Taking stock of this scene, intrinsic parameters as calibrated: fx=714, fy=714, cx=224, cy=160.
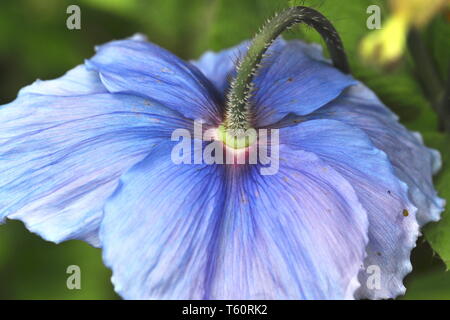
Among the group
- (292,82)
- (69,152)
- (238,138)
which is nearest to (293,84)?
(292,82)

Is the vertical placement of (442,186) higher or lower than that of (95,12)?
lower

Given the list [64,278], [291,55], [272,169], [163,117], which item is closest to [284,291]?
[272,169]

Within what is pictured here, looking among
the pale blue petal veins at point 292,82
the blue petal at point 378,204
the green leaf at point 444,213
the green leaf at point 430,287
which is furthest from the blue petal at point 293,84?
the green leaf at point 430,287

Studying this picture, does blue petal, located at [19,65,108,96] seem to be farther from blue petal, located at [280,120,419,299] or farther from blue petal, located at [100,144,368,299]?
blue petal, located at [280,120,419,299]

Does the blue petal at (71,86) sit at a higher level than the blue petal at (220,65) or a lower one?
lower

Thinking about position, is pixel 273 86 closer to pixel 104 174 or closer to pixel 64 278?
pixel 104 174

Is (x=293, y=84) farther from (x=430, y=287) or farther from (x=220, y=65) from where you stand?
(x=430, y=287)

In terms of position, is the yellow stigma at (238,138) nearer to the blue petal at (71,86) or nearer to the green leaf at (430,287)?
the blue petal at (71,86)
